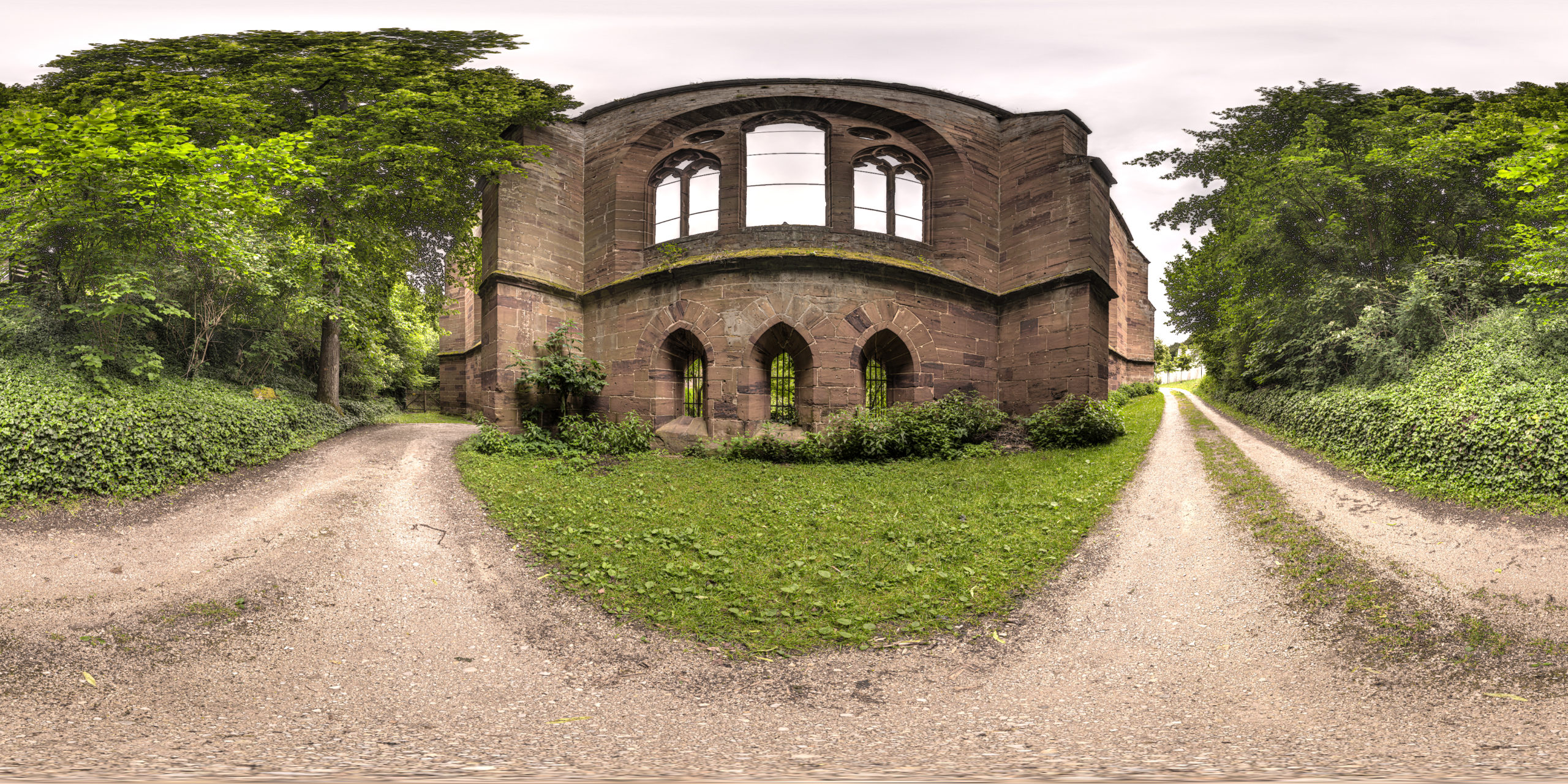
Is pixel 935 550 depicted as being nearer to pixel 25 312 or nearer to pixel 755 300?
pixel 755 300

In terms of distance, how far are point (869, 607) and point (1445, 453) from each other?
8133 millimetres

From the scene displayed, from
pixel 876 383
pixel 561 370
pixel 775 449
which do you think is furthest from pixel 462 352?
pixel 876 383

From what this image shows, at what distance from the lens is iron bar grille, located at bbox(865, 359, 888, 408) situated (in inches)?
494

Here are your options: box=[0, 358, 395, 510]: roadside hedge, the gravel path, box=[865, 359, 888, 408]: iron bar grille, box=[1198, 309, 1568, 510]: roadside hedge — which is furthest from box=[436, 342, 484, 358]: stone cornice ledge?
box=[1198, 309, 1568, 510]: roadside hedge

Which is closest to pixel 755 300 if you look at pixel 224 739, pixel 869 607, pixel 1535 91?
pixel 869 607

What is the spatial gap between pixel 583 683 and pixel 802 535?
321cm

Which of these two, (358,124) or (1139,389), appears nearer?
(358,124)

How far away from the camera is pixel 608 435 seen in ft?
38.9

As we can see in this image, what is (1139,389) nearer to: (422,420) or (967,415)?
(967,415)

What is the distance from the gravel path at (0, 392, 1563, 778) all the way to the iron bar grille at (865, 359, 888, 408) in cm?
615

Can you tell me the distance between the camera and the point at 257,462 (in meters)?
A: 8.95

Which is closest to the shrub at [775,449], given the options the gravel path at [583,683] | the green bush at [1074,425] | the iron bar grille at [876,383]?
the iron bar grille at [876,383]

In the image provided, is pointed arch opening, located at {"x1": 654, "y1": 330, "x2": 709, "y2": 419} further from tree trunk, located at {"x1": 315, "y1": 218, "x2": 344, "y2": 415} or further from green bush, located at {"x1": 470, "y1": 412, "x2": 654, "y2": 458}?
tree trunk, located at {"x1": 315, "y1": 218, "x2": 344, "y2": 415}

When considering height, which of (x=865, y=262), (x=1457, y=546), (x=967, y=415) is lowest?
(x=1457, y=546)
